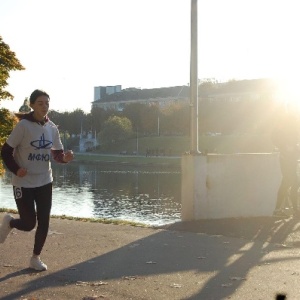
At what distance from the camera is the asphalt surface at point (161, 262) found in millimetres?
5684

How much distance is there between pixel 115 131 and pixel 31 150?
362ft

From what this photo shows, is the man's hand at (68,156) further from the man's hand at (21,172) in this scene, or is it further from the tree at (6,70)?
the tree at (6,70)

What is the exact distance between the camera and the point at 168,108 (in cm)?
12350

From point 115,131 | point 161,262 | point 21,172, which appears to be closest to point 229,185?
point 161,262

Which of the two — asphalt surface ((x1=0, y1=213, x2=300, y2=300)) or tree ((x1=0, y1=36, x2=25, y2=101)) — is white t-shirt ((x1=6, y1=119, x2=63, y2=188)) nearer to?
asphalt surface ((x1=0, y1=213, x2=300, y2=300))

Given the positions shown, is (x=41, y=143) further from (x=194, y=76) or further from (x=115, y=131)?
(x=115, y=131)

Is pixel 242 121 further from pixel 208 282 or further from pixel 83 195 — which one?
pixel 208 282

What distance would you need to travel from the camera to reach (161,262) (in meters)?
7.04

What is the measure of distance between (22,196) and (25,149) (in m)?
0.46

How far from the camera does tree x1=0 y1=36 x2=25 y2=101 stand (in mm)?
15539

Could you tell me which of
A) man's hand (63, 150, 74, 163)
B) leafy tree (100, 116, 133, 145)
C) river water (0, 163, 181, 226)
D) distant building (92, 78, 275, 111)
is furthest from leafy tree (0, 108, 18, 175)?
distant building (92, 78, 275, 111)

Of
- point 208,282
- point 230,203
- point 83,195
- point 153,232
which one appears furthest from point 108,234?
point 83,195

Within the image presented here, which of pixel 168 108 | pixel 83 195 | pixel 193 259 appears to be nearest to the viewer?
pixel 193 259

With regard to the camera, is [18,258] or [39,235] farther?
[18,258]
